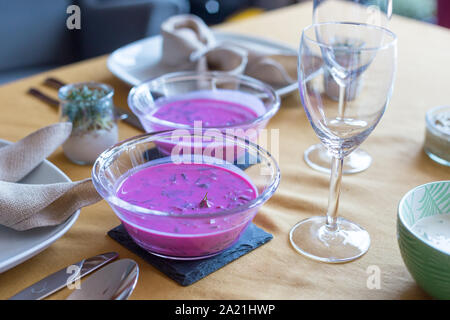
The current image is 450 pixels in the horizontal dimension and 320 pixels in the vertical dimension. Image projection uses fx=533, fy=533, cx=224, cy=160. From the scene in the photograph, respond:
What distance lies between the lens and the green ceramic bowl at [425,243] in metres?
0.64

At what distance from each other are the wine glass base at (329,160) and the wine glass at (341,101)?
21 centimetres

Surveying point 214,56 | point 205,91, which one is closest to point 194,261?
point 205,91

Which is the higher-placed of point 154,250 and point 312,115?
point 312,115

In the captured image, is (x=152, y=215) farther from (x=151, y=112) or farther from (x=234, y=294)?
(x=151, y=112)

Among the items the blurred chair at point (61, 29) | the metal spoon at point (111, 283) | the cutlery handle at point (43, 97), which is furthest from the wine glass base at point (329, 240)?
the blurred chair at point (61, 29)

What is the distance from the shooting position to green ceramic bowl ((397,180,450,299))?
64 cm

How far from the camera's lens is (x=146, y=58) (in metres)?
1.46

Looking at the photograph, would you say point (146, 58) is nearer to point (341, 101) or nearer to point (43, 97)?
point (43, 97)

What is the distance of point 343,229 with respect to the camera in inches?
33.5

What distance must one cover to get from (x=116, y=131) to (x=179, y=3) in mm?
1656

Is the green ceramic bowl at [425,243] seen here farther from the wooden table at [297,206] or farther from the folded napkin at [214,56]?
the folded napkin at [214,56]

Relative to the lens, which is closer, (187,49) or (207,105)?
(207,105)
